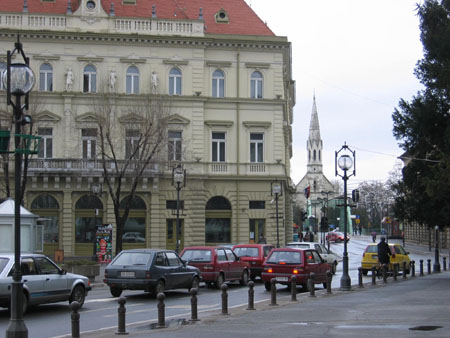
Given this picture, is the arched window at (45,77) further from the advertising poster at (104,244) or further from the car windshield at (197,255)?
the car windshield at (197,255)

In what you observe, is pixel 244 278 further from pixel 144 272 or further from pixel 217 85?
pixel 217 85

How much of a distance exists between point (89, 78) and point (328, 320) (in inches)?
1535

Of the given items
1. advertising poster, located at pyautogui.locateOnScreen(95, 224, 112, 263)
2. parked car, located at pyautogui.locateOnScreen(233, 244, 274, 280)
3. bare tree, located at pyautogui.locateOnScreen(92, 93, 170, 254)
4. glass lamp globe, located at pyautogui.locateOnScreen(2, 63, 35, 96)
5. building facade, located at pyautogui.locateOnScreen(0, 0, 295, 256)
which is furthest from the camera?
building facade, located at pyautogui.locateOnScreen(0, 0, 295, 256)

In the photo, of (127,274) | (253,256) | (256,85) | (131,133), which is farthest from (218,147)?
(127,274)

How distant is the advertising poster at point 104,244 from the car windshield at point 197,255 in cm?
1555

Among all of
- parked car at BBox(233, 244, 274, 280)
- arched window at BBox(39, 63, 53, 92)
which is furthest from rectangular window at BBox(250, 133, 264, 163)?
parked car at BBox(233, 244, 274, 280)

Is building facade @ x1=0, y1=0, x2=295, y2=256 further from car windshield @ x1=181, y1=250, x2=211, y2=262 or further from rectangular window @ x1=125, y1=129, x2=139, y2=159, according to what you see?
car windshield @ x1=181, y1=250, x2=211, y2=262

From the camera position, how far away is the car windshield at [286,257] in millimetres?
24672

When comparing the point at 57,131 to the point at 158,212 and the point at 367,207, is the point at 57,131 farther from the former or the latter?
the point at 367,207

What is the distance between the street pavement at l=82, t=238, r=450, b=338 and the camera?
518 inches

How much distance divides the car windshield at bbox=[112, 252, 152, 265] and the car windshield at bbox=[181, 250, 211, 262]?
4.66 m

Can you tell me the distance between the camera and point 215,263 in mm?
25984

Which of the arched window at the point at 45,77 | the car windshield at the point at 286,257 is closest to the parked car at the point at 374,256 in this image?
the car windshield at the point at 286,257

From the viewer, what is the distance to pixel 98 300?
2192cm
